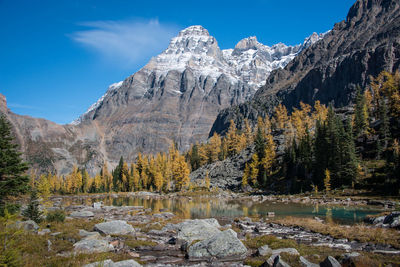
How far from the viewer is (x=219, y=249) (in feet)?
56.2

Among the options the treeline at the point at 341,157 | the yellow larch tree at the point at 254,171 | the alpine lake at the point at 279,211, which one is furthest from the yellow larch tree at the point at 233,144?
the alpine lake at the point at 279,211

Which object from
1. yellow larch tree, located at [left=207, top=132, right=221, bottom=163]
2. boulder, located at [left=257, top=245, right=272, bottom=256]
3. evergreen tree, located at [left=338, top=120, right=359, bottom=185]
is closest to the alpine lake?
boulder, located at [left=257, top=245, right=272, bottom=256]

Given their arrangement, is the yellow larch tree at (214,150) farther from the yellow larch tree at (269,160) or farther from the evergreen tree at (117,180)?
the evergreen tree at (117,180)

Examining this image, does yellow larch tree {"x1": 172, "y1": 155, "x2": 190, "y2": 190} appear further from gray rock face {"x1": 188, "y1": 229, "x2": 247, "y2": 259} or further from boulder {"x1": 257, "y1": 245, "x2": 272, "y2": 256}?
boulder {"x1": 257, "y1": 245, "x2": 272, "y2": 256}

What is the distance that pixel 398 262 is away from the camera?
1340 centimetres

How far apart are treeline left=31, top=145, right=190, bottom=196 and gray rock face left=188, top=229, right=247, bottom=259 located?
8617 cm

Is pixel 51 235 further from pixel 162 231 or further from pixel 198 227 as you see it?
pixel 198 227

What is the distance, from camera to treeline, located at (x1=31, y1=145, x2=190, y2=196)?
107994 millimetres

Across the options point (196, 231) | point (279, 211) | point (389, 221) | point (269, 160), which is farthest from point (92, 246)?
point (269, 160)

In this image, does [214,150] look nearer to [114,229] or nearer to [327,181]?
[327,181]

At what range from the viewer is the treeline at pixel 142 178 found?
108 m

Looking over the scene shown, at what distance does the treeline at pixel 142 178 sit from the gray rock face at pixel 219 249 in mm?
86166

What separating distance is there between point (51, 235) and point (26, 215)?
8520mm

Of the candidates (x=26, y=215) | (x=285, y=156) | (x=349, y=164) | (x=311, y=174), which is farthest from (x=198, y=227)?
(x=285, y=156)
